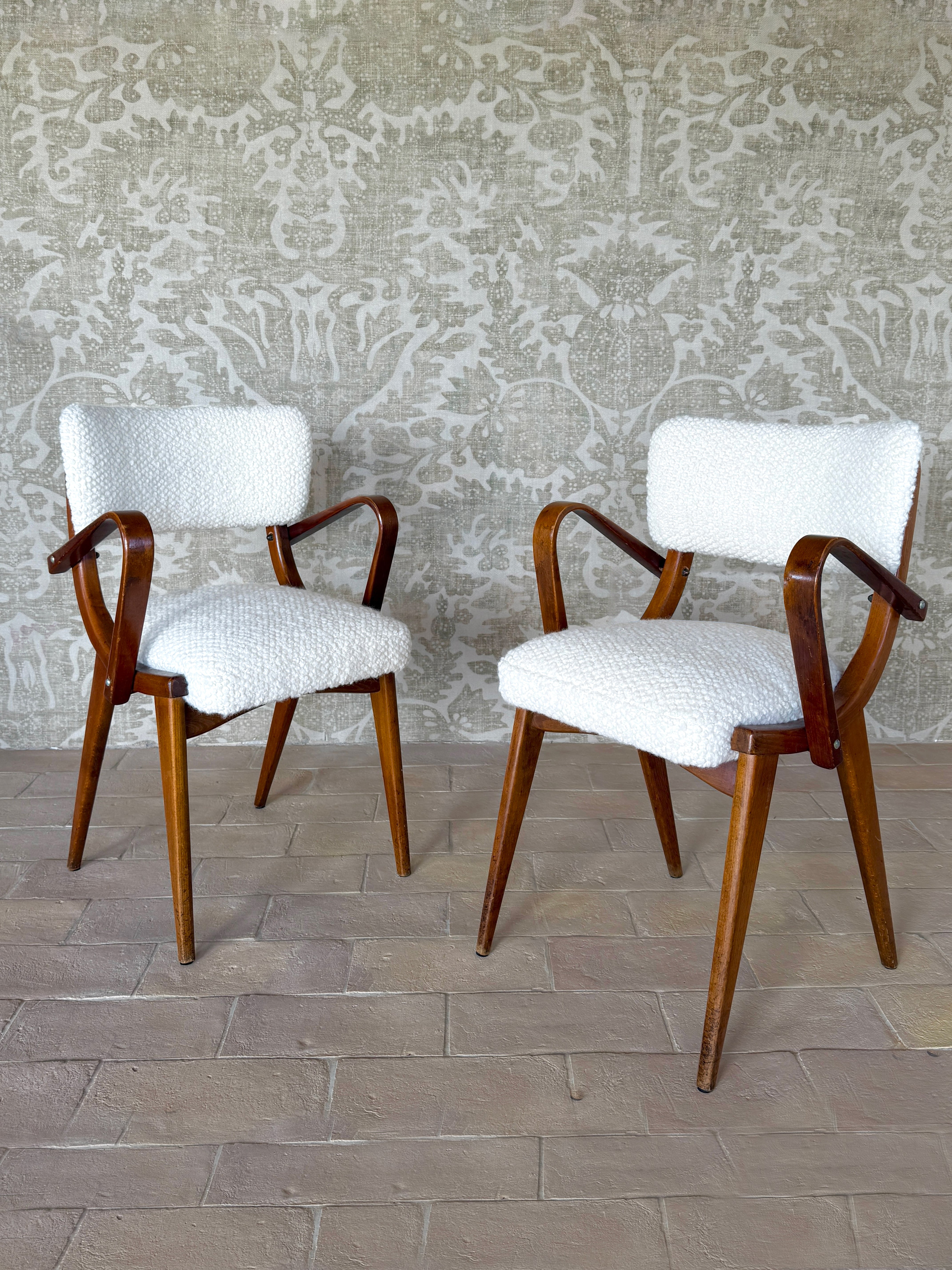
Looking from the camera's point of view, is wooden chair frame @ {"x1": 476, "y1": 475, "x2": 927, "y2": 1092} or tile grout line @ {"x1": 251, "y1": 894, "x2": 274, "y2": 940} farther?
tile grout line @ {"x1": 251, "y1": 894, "x2": 274, "y2": 940}

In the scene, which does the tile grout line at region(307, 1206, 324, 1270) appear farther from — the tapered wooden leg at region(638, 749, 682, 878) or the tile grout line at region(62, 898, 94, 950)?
the tapered wooden leg at region(638, 749, 682, 878)

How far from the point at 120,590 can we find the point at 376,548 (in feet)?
1.81

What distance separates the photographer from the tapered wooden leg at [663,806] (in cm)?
177

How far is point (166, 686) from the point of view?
1462 mm

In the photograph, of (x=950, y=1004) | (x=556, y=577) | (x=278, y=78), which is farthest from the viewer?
(x=278, y=78)

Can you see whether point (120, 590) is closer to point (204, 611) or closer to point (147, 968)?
point (204, 611)

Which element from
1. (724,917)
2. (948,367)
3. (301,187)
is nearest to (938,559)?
(948,367)

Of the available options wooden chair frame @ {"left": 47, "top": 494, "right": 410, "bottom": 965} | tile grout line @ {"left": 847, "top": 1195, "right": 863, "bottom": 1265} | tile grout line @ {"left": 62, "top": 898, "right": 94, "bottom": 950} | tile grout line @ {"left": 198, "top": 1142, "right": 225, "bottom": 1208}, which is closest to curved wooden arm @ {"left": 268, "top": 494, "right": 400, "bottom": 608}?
wooden chair frame @ {"left": 47, "top": 494, "right": 410, "bottom": 965}

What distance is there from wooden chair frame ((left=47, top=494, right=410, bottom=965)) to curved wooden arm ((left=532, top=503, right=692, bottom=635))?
33 cm

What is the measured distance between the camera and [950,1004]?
4.70ft

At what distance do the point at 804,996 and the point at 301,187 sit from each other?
2.02 meters

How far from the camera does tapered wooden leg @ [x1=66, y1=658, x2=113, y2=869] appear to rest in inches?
69.6

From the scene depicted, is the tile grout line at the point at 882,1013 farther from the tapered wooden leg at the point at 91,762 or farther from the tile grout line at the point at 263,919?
the tapered wooden leg at the point at 91,762

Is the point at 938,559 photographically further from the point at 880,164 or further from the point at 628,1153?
the point at 628,1153
